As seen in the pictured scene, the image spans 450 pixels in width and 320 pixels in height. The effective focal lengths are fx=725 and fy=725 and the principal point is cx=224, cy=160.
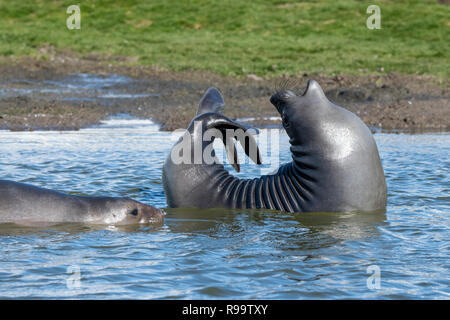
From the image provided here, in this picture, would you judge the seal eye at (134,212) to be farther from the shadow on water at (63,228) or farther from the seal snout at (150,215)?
the shadow on water at (63,228)

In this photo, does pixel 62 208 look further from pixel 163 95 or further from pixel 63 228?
pixel 163 95

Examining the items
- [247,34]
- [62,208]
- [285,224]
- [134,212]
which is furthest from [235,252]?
[247,34]

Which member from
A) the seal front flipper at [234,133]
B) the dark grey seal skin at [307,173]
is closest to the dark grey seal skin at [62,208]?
the dark grey seal skin at [307,173]

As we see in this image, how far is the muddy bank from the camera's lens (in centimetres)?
1694

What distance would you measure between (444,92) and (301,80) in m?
4.00

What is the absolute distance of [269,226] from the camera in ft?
25.4

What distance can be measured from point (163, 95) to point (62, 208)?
12.5 meters

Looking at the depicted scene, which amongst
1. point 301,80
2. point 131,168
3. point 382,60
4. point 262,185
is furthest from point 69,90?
point 262,185

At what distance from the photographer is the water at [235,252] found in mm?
5672

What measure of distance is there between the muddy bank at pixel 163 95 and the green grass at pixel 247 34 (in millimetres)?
1845

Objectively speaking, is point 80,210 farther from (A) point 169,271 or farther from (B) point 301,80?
(B) point 301,80

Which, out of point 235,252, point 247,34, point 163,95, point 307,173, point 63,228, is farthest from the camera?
point 247,34

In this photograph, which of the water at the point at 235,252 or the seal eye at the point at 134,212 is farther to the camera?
the seal eye at the point at 134,212

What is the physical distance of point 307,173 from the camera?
7953 mm
